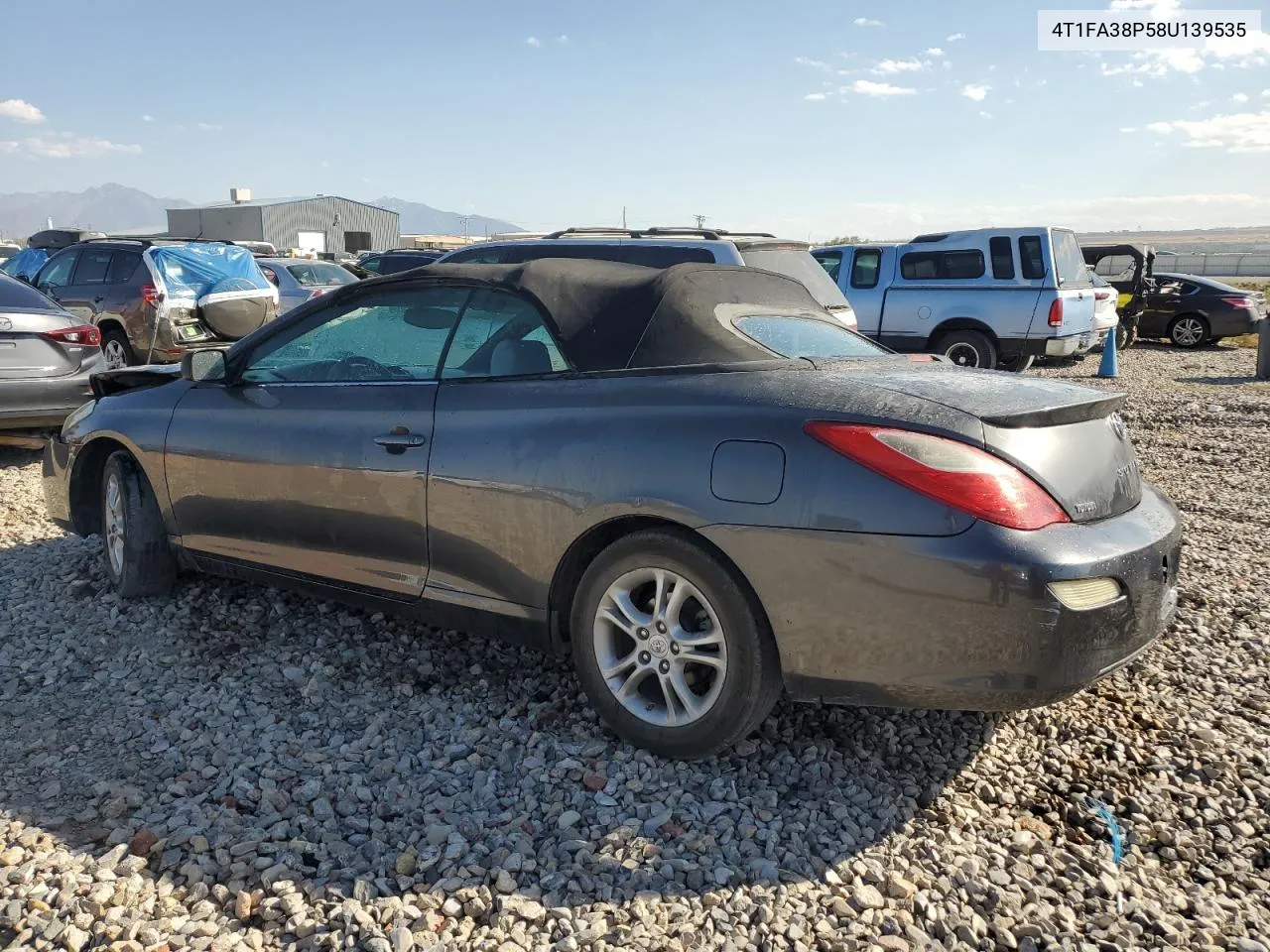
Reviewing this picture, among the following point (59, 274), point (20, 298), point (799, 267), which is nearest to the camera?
point (20, 298)

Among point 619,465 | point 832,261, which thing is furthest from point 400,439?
point 832,261

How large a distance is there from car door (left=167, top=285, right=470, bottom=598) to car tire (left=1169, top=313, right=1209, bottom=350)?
19132 mm

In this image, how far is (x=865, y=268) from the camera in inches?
540

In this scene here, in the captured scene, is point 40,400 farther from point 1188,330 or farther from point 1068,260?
point 1188,330

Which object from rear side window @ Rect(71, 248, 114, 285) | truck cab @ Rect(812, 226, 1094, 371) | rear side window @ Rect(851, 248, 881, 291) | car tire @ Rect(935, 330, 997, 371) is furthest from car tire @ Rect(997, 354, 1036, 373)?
rear side window @ Rect(71, 248, 114, 285)

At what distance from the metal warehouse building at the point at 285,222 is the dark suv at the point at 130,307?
166 feet

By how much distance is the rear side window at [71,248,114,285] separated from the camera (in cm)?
1162

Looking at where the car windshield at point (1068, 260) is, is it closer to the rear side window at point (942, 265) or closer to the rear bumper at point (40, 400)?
the rear side window at point (942, 265)

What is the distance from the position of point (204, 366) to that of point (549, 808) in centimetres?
254

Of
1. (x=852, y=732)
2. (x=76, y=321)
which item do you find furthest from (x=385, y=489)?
(x=76, y=321)

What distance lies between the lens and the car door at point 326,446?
3496mm

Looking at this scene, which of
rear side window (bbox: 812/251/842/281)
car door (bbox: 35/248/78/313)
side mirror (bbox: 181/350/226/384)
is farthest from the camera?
rear side window (bbox: 812/251/842/281)

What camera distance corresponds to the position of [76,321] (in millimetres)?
7680

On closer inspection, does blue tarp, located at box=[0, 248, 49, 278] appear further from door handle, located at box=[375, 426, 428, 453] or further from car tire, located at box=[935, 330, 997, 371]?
door handle, located at box=[375, 426, 428, 453]
